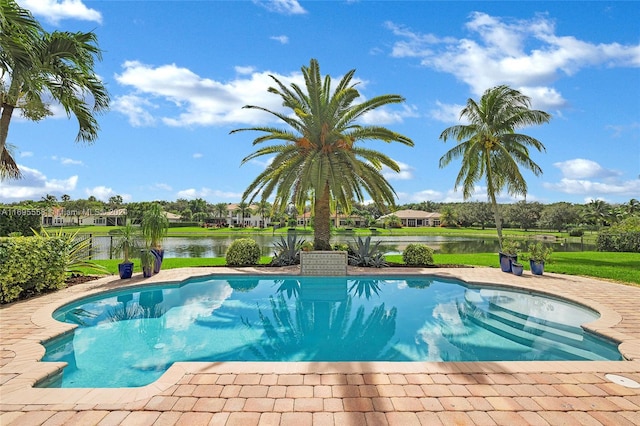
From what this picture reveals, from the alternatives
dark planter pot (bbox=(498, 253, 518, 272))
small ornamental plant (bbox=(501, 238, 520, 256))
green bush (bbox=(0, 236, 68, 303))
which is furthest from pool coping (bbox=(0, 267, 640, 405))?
small ornamental plant (bbox=(501, 238, 520, 256))

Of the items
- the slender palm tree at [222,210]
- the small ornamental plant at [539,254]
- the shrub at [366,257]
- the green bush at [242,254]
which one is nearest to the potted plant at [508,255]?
the small ornamental plant at [539,254]

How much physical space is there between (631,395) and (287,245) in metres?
12.4

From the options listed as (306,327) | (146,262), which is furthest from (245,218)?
(306,327)

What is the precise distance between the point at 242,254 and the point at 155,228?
3.79 metres

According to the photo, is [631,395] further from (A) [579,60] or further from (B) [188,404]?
(A) [579,60]

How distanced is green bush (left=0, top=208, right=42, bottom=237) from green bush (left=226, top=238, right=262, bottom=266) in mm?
8062

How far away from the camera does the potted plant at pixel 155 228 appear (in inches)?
485

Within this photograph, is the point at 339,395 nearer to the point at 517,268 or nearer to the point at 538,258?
the point at 517,268

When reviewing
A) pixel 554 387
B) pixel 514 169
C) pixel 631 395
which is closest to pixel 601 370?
pixel 631 395

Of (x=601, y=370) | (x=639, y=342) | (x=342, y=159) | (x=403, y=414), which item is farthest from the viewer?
(x=342, y=159)

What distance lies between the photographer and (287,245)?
15188 mm

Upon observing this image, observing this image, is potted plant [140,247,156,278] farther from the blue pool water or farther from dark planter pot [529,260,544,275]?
dark planter pot [529,260,544,275]

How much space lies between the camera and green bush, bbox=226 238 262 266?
14.7 m

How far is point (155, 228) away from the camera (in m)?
12.4
